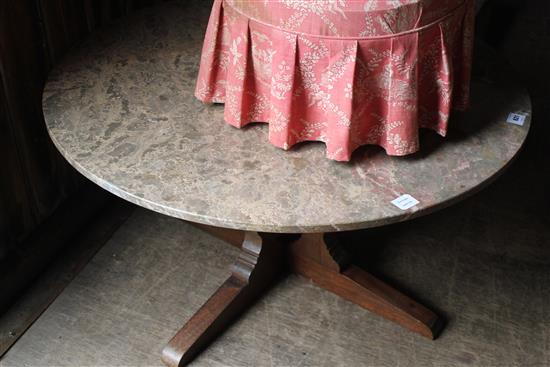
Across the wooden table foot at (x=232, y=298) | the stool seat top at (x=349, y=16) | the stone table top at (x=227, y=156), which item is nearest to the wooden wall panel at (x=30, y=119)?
the stone table top at (x=227, y=156)

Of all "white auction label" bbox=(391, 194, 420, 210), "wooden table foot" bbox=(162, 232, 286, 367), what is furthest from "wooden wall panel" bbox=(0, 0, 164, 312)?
"white auction label" bbox=(391, 194, 420, 210)

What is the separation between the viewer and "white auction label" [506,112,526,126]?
52.4 inches

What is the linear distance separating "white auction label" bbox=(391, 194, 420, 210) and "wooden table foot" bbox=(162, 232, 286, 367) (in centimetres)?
50

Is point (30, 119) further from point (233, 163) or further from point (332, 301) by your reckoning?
point (332, 301)

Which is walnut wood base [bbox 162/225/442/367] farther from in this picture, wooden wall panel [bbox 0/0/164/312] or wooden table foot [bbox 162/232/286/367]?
wooden wall panel [bbox 0/0/164/312]

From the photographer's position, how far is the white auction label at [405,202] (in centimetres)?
115

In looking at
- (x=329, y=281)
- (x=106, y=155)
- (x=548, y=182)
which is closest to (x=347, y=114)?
(x=106, y=155)

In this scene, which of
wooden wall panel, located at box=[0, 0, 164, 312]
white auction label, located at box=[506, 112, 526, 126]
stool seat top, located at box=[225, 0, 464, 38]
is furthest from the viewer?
wooden wall panel, located at box=[0, 0, 164, 312]

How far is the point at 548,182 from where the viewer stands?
2080mm

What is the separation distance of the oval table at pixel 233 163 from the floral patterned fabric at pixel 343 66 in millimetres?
53

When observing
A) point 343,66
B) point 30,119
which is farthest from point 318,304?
point 30,119

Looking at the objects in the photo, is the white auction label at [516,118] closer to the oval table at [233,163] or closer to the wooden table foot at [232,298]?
the oval table at [233,163]

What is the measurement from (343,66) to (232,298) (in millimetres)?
679

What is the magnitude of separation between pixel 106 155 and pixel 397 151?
21.3 inches
